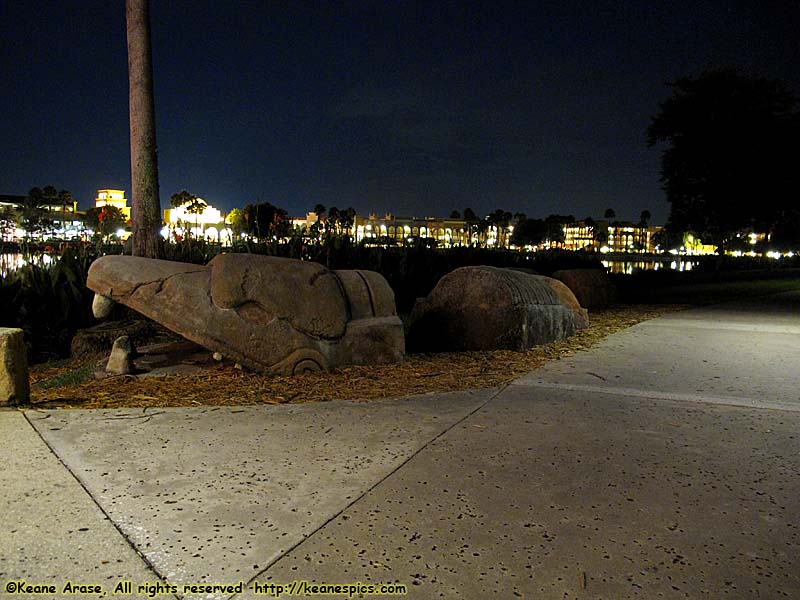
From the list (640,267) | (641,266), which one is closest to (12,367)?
(640,267)

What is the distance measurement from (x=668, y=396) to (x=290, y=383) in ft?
10.1

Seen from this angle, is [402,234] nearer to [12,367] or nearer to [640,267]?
[12,367]

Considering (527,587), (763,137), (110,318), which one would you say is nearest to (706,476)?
(527,587)

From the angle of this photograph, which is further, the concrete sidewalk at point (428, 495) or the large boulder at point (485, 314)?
the large boulder at point (485, 314)

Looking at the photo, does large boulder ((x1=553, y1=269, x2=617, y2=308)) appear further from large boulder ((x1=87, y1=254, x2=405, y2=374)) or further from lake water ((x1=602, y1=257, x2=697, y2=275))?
lake water ((x1=602, y1=257, x2=697, y2=275))

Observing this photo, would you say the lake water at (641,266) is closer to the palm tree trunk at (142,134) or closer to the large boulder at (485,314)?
the large boulder at (485,314)

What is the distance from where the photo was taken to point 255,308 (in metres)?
5.84

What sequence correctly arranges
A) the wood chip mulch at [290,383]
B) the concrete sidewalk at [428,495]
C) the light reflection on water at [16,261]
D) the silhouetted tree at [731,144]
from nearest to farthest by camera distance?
the concrete sidewalk at [428,495], the wood chip mulch at [290,383], the light reflection on water at [16,261], the silhouetted tree at [731,144]

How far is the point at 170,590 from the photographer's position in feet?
7.32

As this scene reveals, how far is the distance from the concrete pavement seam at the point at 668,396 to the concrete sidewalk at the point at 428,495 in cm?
3

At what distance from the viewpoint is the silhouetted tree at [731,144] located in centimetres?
2595

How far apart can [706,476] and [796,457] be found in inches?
28.0

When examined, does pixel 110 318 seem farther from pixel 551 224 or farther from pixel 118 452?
pixel 551 224

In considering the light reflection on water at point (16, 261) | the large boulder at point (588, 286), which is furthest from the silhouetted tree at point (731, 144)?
the light reflection on water at point (16, 261)
